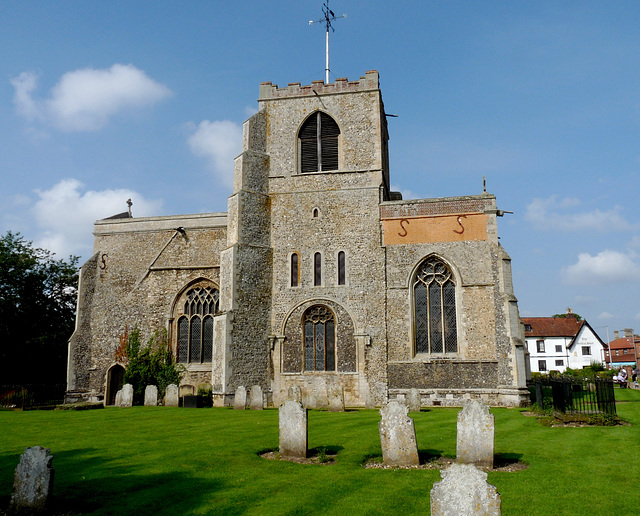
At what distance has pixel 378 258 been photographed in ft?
68.8

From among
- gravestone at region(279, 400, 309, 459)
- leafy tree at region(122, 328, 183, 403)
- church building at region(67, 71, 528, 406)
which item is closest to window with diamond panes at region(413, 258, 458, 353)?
church building at region(67, 71, 528, 406)

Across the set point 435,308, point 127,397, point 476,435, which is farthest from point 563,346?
point 476,435

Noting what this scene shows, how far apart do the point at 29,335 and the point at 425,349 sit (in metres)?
18.3

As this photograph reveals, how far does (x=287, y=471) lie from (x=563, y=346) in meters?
57.4

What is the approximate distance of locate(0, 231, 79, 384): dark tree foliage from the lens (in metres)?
25.4

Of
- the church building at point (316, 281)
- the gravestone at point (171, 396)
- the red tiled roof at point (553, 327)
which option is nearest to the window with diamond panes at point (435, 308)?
the church building at point (316, 281)

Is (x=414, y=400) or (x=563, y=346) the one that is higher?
(x=563, y=346)

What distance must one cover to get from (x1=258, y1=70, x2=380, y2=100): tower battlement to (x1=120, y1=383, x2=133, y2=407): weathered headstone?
41.8 ft

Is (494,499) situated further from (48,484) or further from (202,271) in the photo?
(202,271)

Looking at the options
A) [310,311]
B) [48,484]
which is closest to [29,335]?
[310,311]

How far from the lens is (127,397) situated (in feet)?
66.0

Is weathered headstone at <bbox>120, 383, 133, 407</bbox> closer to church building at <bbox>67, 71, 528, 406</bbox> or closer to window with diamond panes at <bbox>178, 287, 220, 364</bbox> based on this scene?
church building at <bbox>67, 71, 528, 406</bbox>

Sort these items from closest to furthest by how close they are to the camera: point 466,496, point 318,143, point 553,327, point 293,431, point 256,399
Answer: point 466,496 → point 293,431 → point 256,399 → point 318,143 → point 553,327

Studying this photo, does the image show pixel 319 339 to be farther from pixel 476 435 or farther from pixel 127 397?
pixel 476 435
